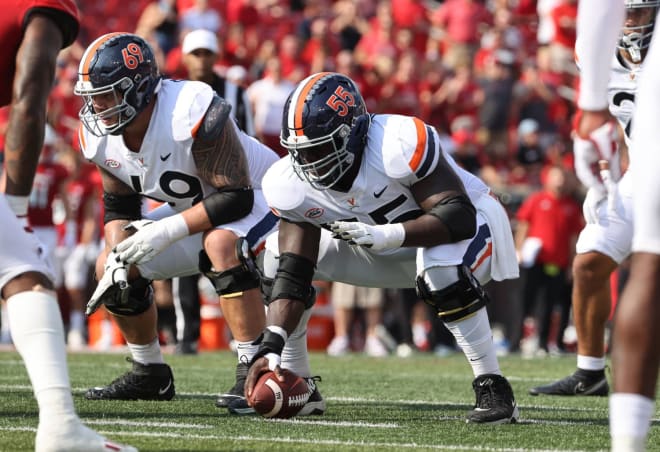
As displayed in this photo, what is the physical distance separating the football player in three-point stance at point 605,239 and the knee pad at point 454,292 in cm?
63

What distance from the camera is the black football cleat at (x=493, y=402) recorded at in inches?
176

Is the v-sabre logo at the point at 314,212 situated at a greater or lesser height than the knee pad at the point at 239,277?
greater

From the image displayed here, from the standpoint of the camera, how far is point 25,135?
142 inches

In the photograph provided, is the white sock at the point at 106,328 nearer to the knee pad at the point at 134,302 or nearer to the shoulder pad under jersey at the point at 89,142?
the knee pad at the point at 134,302

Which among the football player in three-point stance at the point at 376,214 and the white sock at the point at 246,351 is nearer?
the football player in three-point stance at the point at 376,214

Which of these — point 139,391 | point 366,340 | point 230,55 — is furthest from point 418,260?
point 230,55

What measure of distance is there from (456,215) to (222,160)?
3.70 feet

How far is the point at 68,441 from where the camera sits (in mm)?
3221

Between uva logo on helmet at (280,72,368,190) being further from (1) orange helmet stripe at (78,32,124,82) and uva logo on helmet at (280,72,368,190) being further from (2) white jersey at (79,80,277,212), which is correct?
(1) orange helmet stripe at (78,32,124,82)

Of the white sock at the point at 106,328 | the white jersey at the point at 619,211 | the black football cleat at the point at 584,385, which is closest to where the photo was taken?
the white jersey at the point at 619,211

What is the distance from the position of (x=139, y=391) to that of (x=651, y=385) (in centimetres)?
296

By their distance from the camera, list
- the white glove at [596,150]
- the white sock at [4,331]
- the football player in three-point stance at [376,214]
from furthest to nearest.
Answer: the white sock at [4,331] → the football player in three-point stance at [376,214] → the white glove at [596,150]

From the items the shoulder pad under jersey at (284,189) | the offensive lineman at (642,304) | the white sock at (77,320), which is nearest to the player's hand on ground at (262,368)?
the shoulder pad under jersey at (284,189)

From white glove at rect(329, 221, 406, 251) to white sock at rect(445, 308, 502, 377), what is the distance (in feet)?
1.34
